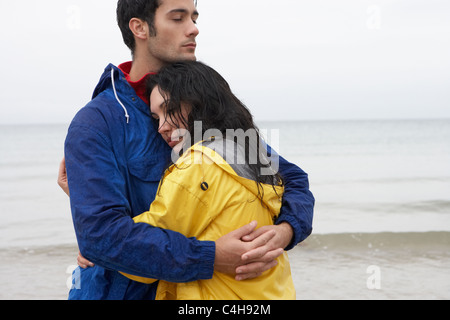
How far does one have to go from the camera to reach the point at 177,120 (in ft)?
6.23

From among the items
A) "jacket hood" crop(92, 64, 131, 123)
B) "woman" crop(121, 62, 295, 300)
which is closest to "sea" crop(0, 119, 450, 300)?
"woman" crop(121, 62, 295, 300)

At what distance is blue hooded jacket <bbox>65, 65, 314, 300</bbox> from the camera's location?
161 centimetres

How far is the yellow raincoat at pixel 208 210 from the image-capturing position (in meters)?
1.65

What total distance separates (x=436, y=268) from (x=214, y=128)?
196 inches

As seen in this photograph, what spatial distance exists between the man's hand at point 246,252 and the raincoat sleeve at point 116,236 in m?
0.04

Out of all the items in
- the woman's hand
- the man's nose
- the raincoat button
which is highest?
the man's nose

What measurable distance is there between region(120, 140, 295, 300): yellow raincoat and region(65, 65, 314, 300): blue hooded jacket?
0.21 feet

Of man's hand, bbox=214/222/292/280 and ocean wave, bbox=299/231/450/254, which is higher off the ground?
man's hand, bbox=214/222/292/280

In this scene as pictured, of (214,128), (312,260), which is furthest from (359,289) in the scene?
(214,128)

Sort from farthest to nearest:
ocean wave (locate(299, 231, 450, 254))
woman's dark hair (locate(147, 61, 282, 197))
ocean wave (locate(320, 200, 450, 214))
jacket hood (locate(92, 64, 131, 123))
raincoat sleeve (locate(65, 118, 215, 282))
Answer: ocean wave (locate(320, 200, 450, 214)) → ocean wave (locate(299, 231, 450, 254)) → jacket hood (locate(92, 64, 131, 123)) → woman's dark hair (locate(147, 61, 282, 197)) → raincoat sleeve (locate(65, 118, 215, 282))

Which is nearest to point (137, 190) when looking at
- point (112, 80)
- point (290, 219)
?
point (112, 80)

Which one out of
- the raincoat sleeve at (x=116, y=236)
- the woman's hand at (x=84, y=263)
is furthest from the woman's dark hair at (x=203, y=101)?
the woman's hand at (x=84, y=263)

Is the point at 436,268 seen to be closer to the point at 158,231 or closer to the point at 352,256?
the point at 352,256

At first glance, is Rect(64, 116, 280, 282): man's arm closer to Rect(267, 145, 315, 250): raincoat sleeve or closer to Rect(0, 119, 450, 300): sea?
Rect(267, 145, 315, 250): raincoat sleeve
